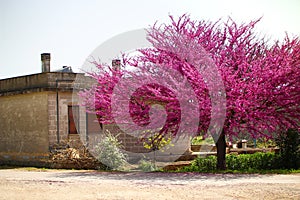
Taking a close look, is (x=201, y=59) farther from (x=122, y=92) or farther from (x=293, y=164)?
(x=293, y=164)

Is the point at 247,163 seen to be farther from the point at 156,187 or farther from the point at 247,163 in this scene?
the point at 156,187

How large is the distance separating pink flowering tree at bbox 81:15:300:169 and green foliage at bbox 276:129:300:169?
1.11ft

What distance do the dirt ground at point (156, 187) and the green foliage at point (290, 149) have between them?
1.96 meters

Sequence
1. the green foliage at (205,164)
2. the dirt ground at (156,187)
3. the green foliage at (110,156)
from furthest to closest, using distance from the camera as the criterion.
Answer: the green foliage at (110,156) → the green foliage at (205,164) → the dirt ground at (156,187)

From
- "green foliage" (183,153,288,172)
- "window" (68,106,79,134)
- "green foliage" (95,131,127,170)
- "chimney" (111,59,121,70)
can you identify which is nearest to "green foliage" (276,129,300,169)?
"green foliage" (183,153,288,172)

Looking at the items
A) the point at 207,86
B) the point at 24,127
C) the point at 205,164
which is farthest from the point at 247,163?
the point at 24,127

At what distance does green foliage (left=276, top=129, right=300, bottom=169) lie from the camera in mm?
15008

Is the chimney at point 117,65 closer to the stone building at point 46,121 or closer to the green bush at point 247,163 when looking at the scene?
the stone building at point 46,121

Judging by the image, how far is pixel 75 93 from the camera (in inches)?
792

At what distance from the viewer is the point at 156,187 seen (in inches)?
448

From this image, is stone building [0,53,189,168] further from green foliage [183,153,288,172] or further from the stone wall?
green foliage [183,153,288,172]

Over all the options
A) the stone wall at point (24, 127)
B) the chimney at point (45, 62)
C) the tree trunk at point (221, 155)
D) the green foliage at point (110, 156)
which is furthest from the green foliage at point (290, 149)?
the chimney at point (45, 62)

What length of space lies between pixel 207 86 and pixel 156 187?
4010mm

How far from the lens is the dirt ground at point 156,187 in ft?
33.0
